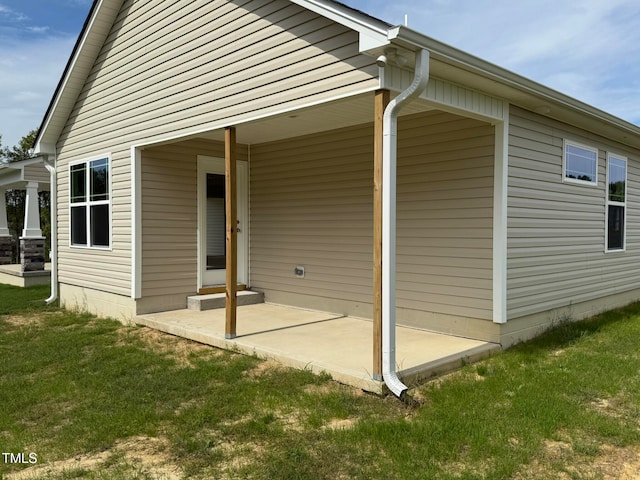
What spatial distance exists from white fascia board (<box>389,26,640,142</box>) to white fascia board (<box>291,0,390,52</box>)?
12cm

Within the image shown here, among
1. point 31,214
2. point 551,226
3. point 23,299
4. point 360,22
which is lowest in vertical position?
point 23,299

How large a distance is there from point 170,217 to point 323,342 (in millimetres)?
3433

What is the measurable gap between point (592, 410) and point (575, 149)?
4090 millimetres

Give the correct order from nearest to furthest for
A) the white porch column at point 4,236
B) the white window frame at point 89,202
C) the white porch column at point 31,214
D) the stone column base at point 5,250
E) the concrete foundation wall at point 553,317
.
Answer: the concrete foundation wall at point 553,317 → the white window frame at point 89,202 → the white porch column at point 31,214 → the white porch column at point 4,236 → the stone column base at point 5,250

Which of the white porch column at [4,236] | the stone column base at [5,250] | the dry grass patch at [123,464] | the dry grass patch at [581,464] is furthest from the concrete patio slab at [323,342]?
the stone column base at [5,250]

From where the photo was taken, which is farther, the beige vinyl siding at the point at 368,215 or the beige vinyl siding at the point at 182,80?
the beige vinyl siding at the point at 368,215

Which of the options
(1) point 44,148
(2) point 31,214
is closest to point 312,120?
(1) point 44,148

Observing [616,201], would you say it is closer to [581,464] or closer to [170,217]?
[581,464]

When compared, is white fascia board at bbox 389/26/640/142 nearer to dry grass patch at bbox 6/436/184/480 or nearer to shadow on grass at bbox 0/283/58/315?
dry grass patch at bbox 6/436/184/480

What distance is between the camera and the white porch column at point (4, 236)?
1476cm

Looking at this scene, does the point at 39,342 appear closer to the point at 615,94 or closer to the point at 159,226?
the point at 159,226

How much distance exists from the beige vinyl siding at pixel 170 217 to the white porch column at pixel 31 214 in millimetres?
6736

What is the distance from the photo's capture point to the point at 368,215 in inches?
263

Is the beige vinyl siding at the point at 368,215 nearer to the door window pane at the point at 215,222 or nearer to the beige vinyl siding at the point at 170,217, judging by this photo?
the door window pane at the point at 215,222
